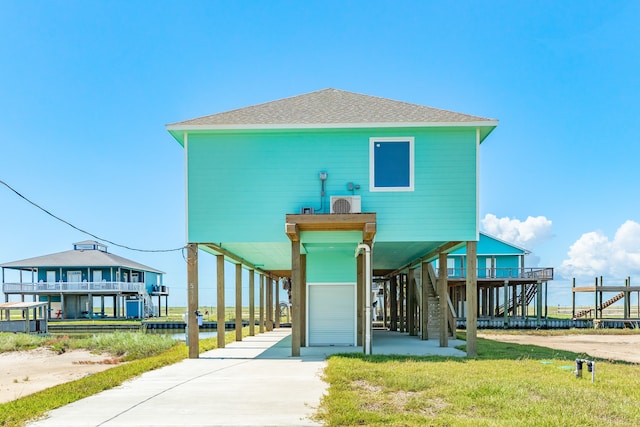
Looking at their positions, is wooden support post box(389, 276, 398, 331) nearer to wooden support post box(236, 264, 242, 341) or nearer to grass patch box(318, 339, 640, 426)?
wooden support post box(236, 264, 242, 341)

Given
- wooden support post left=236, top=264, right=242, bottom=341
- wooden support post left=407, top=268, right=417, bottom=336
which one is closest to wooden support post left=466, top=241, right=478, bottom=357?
wooden support post left=407, top=268, right=417, bottom=336

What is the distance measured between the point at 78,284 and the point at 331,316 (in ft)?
111

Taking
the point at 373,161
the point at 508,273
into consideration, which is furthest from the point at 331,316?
the point at 508,273

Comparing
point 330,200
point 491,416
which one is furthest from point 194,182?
point 491,416

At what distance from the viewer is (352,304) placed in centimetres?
1706

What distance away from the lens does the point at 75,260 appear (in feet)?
153

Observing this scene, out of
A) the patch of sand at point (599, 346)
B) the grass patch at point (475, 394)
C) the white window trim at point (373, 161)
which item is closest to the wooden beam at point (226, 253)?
the white window trim at point (373, 161)

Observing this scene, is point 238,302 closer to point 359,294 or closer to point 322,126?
point 359,294

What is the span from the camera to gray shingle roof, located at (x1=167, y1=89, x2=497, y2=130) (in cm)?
1423

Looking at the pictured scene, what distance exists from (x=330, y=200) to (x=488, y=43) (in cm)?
611

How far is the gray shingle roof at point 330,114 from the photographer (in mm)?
14227

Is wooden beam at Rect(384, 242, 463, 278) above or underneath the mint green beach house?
underneath

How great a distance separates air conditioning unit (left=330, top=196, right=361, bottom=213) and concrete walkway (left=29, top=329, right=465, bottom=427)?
373cm

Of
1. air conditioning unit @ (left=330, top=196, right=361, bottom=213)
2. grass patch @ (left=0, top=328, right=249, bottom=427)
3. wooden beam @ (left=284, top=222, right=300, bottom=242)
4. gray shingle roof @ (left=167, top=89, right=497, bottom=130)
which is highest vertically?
gray shingle roof @ (left=167, top=89, right=497, bottom=130)
